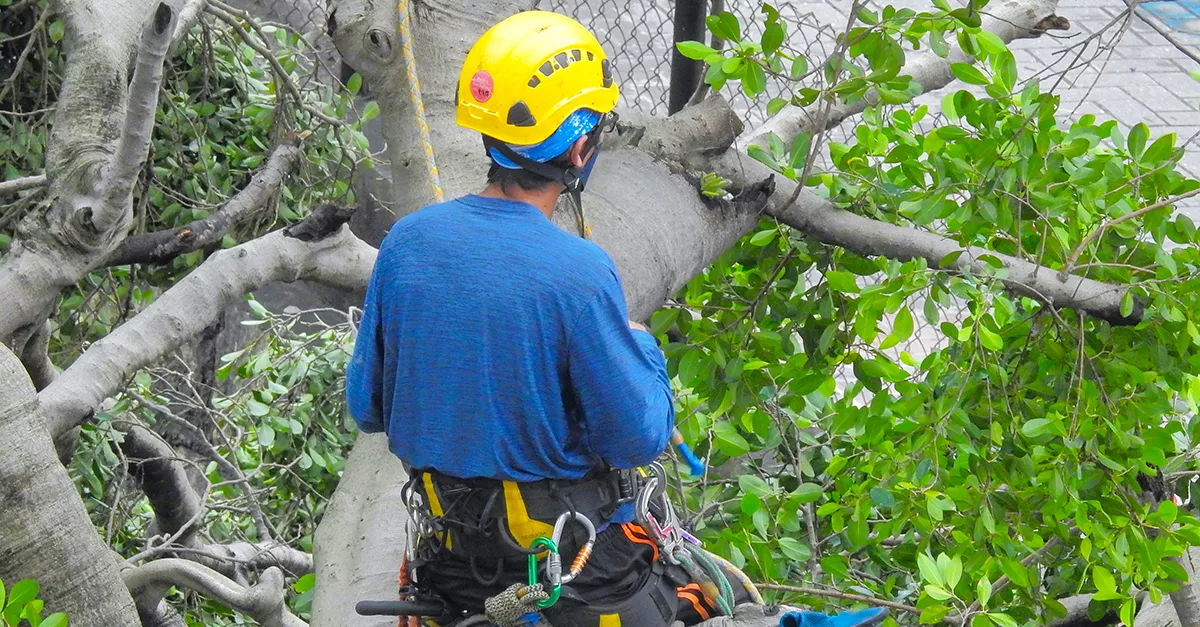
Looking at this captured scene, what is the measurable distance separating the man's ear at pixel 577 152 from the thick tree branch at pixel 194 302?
97 centimetres

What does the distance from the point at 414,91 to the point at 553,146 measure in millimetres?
686

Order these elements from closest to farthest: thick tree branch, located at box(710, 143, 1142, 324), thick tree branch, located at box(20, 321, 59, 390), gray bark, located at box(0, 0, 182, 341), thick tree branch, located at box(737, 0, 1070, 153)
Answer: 1. gray bark, located at box(0, 0, 182, 341)
2. thick tree branch, located at box(710, 143, 1142, 324)
3. thick tree branch, located at box(20, 321, 59, 390)
4. thick tree branch, located at box(737, 0, 1070, 153)

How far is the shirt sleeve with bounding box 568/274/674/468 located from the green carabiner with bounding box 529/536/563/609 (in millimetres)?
166

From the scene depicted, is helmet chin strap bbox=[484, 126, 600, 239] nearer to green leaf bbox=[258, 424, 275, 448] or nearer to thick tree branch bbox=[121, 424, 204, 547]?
green leaf bbox=[258, 424, 275, 448]

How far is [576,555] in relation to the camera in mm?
1975

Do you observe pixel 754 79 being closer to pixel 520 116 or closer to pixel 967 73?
pixel 967 73

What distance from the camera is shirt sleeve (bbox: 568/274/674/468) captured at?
183 cm

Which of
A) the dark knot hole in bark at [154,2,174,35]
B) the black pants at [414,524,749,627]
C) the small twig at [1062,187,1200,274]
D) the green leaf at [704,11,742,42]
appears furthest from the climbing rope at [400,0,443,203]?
the small twig at [1062,187,1200,274]

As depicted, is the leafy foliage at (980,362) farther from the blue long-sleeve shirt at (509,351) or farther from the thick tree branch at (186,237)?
the thick tree branch at (186,237)

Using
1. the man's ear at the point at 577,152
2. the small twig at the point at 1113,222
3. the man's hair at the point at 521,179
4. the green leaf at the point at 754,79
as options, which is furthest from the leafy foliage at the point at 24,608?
the small twig at the point at 1113,222

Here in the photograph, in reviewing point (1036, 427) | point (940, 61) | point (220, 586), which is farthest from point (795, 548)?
point (940, 61)

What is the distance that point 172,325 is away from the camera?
99.1 inches

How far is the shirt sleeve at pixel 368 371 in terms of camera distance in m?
2.00

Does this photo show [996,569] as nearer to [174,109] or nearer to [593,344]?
[593,344]
